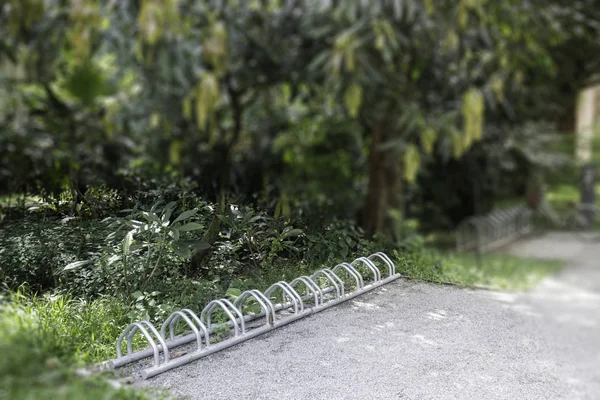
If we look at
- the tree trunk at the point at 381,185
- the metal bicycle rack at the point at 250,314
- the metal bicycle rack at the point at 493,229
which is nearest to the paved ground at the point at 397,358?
the metal bicycle rack at the point at 250,314

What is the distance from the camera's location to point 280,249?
124cm

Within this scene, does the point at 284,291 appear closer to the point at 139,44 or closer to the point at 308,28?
the point at 139,44

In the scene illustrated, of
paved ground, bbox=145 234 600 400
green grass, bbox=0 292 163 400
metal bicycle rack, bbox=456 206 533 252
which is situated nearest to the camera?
green grass, bbox=0 292 163 400

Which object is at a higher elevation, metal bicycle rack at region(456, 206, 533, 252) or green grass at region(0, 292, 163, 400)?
green grass at region(0, 292, 163, 400)

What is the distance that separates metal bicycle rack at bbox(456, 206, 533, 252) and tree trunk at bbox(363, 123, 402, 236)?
6.01 feet

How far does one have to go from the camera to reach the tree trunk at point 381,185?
14.1 ft

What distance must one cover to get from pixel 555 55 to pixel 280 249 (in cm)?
747

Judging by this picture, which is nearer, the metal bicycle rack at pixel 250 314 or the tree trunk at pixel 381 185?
the metal bicycle rack at pixel 250 314

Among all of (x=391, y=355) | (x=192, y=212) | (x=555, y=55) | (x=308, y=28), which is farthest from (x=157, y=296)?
(x=555, y=55)

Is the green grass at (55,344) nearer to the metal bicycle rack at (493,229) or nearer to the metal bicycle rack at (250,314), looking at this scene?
the metal bicycle rack at (250,314)

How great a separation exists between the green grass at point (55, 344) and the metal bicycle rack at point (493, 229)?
5824 mm

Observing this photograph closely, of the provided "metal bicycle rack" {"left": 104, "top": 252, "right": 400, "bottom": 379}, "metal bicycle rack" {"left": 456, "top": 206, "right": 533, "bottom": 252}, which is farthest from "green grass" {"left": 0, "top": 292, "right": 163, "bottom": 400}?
"metal bicycle rack" {"left": 456, "top": 206, "right": 533, "bottom": 252}

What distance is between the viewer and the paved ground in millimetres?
1041

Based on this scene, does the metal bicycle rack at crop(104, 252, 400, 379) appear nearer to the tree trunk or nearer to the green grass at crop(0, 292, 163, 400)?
the green grass at crop(0, 292, 163, 400)
